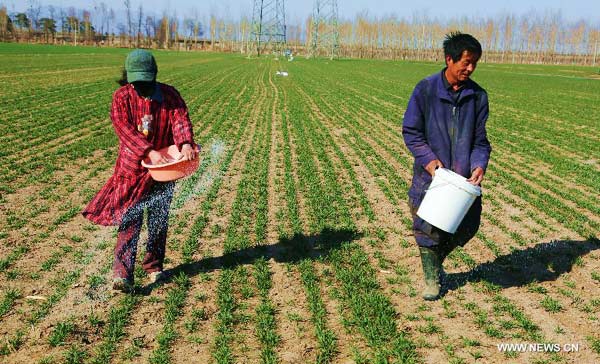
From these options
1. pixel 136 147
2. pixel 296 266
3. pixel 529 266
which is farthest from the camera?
pixel 529 266

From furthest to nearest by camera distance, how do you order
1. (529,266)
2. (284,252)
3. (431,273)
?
(284,252) < (529,266) < (431,273)

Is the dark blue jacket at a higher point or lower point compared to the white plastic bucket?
higher

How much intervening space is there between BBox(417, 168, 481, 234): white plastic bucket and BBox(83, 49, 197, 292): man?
67.5 inches

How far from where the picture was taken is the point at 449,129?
4070mm

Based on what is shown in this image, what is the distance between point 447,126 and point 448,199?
56 cm

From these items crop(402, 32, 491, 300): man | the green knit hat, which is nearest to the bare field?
crop(402, 32, 491, 300): man

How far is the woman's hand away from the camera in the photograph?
3963 mm

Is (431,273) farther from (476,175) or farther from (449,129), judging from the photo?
(449,129)

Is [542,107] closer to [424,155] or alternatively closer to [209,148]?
[209,148]

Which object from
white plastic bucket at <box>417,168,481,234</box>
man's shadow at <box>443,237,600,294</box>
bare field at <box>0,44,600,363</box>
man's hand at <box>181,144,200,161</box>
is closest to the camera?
bare field at <box>0,44,600,363</box>

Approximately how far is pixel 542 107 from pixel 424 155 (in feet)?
62.4

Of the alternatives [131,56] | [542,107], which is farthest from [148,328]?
[542,107]

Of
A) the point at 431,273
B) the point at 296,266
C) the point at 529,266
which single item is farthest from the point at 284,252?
the point at 529,266

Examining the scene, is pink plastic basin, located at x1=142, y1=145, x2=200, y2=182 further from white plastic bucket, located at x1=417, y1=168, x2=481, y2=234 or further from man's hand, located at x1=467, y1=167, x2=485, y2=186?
man's hand, located at x1=467, y1=167, x2=485, y2=186
